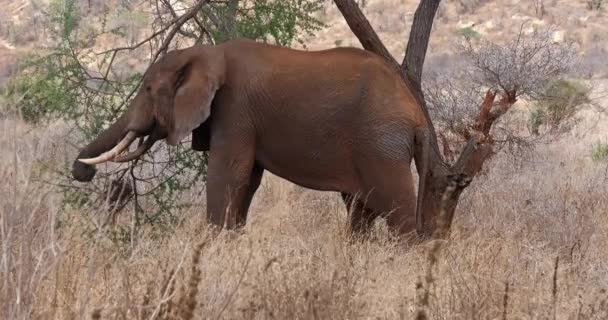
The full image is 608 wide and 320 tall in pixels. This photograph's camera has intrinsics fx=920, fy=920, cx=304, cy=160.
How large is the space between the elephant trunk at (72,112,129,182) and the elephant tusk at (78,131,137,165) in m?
0.08

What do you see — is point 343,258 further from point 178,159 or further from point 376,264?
point 178,159

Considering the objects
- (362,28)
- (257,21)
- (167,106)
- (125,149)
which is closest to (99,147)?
(125,149)

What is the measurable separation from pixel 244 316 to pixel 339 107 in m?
3.02

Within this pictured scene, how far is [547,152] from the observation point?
1318 centimetres

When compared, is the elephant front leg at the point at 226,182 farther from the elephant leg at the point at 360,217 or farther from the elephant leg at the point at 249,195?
the elephant leg at the point at 360,217

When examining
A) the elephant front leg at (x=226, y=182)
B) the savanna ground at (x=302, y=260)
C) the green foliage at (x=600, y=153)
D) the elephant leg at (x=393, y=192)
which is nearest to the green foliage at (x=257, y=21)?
the savanna ground at (x=302, y=260)

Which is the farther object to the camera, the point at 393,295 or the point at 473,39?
the point at 473,39

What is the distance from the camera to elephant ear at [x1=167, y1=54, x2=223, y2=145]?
655 cm

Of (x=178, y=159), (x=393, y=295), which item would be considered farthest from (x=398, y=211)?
(x=178, y=159)

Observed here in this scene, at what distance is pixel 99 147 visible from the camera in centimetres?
708

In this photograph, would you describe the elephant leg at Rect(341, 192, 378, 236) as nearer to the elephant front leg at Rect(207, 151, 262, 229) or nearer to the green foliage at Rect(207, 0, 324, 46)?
the elephant front leg at Rect(207, 151, 262, 229)

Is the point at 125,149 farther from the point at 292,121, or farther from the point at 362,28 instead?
the point at 362,28

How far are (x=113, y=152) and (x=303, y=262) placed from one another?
234 cm

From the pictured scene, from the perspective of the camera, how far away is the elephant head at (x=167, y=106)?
659cm
